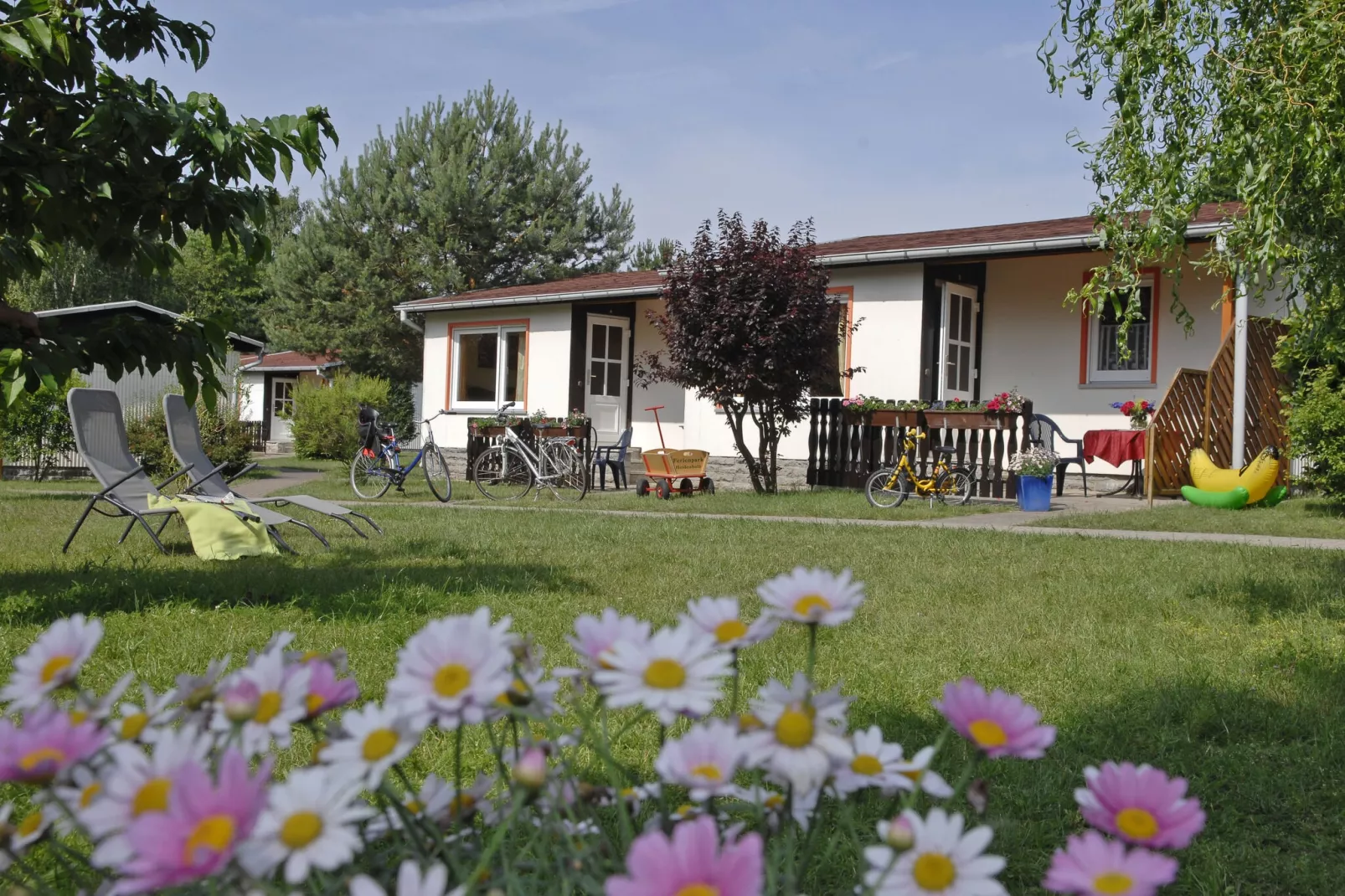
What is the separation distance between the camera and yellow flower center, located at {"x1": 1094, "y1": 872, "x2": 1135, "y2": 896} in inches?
28.6

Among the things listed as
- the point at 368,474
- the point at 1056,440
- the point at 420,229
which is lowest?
the point at 368,474

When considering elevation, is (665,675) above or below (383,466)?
above

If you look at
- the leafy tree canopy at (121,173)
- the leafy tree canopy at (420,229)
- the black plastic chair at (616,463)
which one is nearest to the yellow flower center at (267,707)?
the leafy tree canopy at (121,173)

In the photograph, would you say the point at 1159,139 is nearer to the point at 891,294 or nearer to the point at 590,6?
the point at 590,6

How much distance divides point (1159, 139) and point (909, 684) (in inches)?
105

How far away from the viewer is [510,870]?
0.90 metres

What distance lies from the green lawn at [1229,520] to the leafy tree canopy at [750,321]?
3.91 m

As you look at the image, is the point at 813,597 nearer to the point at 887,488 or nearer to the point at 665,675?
the point at 665,675

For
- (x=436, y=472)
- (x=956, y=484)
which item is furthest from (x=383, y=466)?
(x=956, y=484)

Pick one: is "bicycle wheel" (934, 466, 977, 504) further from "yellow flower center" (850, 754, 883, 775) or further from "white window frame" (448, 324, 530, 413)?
"yellow flower center" (850, 754, 883, 775)

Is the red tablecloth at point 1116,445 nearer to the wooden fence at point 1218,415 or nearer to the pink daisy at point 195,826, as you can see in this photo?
the wooden fence at point 1218,415

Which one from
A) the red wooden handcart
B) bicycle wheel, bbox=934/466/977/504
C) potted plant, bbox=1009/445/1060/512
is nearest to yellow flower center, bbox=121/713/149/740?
potted plant, bbox=1009/445/1060/512

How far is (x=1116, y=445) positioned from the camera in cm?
1184

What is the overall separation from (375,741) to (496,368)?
1821 centimetres
